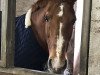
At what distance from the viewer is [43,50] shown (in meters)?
2.29

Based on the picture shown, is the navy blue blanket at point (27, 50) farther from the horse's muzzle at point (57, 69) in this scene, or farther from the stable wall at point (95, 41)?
the stable wall at point (95, 41)

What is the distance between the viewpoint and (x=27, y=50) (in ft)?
7.79

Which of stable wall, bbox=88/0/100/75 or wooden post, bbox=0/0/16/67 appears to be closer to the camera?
stable wall, bbox=88/0/100/75

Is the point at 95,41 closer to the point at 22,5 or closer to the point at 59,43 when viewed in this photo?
the point at 59,43

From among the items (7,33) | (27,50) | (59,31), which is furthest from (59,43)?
(27,50)

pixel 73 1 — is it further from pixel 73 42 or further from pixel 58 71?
pixel 58 71

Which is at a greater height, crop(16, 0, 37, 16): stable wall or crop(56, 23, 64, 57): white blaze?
crop(16, 0, 37, 16): stable wall

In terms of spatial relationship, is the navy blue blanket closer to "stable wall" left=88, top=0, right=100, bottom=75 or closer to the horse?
the horse

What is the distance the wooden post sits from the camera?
6.72ft

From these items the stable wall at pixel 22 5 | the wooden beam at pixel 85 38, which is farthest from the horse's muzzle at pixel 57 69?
the stable wall at pixel 22 5

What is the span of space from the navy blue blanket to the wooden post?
0.72ft

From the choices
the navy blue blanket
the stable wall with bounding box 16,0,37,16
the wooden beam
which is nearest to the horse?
the wooden beam

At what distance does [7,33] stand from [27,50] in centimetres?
37

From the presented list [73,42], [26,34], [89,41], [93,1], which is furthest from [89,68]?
[26,34]
